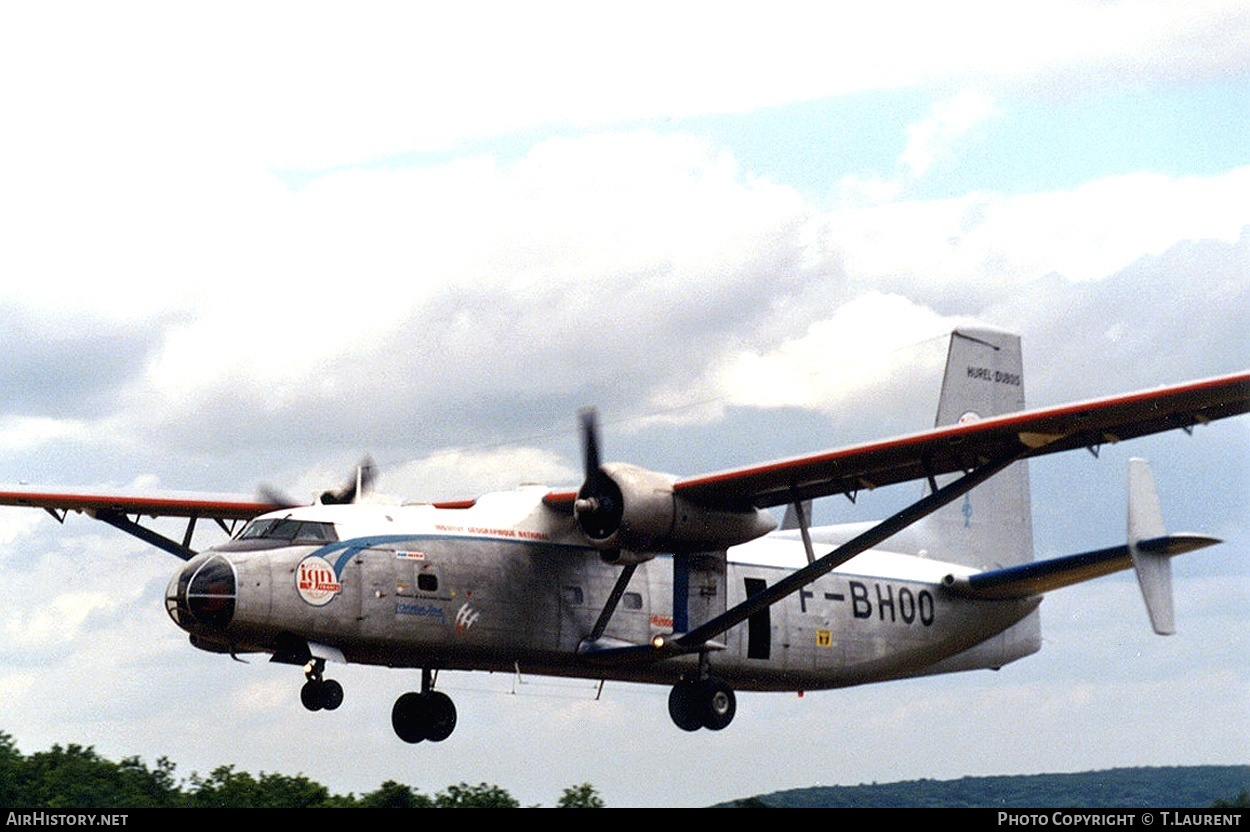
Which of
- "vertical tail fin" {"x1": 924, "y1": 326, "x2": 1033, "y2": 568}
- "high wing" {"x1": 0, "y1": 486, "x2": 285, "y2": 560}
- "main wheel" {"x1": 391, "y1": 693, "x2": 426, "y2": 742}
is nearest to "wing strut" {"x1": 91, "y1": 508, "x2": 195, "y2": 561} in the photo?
"high wing" {"x1": 0, "y1": 486, "x2": 285, "y2": 560}

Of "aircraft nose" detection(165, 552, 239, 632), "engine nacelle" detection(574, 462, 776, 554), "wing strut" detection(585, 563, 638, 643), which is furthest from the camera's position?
"wing strut" detection(585, 563, 638, 643)

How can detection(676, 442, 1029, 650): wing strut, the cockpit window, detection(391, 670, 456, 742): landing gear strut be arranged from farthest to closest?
detection(391, 670, 456, 742): landing gear strut → detection(676, 442, 1029, 650): wing strut → the cockpit window

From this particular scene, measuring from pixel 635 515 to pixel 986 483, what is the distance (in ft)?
33.1

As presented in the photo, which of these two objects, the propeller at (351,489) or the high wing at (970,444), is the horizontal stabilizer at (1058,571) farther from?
the propeller at (351,489)

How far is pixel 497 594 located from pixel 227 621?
153 inches

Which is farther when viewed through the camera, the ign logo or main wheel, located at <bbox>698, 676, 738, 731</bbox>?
main wheel, located at <bbox>698, 676, 738, 731</bbox>

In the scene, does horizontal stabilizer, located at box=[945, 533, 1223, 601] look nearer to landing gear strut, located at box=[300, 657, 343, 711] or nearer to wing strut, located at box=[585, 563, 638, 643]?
wing strut, located at box=[585, 563, 638, 643]

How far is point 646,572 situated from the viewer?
26.9 meters

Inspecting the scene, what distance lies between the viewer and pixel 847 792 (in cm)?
3266

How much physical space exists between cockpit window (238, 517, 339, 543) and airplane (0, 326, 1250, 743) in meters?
0.03

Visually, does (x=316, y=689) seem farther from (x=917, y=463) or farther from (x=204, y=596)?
(x=917, y=463)

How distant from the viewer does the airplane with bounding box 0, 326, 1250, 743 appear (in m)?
23.6

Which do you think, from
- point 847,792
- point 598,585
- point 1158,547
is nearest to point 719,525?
point 598,585

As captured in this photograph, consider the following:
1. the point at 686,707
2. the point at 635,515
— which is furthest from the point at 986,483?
the point at 635,515
